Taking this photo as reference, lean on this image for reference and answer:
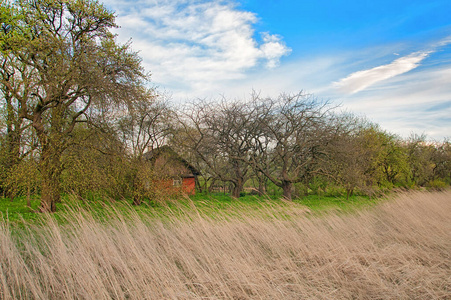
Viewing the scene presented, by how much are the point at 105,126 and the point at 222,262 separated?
8160mm

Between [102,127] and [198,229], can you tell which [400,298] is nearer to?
[198,229]

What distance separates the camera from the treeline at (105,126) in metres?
9.78

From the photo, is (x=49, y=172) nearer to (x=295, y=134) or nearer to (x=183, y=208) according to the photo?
(x=183, y=208)

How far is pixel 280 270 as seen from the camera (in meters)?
4.55

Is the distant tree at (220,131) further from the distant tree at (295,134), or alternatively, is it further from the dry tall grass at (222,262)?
the dry tall grass at (222,262)

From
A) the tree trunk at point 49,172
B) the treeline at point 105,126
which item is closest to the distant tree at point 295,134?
the treeline at point 105,126

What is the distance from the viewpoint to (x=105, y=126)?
1071 centimetres

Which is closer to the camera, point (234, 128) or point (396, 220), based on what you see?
point (396, 220)

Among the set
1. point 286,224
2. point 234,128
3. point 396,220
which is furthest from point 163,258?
point 234,128

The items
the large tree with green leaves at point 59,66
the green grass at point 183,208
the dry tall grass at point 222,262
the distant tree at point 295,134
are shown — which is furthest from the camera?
the distant tree at point 295,134

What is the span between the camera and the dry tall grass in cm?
372

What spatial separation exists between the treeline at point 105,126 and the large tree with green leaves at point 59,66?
0.14 feet

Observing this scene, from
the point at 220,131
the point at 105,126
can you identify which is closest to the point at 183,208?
the point at 105,126

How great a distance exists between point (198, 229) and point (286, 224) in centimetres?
231
